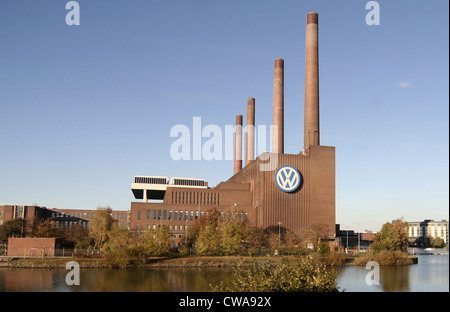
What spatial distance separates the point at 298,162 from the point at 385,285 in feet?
185

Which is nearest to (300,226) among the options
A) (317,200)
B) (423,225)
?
(317,200)

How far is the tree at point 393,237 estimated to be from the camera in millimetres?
72625

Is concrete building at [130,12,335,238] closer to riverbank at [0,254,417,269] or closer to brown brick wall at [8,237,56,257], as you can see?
brown brick wall at [8,237,56,257]

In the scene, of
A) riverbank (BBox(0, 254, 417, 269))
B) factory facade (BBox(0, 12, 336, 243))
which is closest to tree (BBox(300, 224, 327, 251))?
factory facade (BBox(0, 12, 336, 243))

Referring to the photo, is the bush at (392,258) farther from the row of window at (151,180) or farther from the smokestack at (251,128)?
the row of window at (151,180)

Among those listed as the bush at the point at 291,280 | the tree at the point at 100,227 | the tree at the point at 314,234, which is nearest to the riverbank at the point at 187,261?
the tree at the point at 314,234

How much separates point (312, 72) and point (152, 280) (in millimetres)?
57213

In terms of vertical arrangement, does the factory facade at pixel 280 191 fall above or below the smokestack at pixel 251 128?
below

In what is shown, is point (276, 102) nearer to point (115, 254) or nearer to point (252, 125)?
point (252, 125)

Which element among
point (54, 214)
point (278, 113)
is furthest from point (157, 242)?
point (54, 214)

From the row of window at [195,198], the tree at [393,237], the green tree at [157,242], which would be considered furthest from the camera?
the row of window at [195,198]

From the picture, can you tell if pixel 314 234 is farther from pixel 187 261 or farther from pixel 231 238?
pixel 187 261

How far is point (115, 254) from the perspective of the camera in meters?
62.5

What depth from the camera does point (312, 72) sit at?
90812 millimetres
